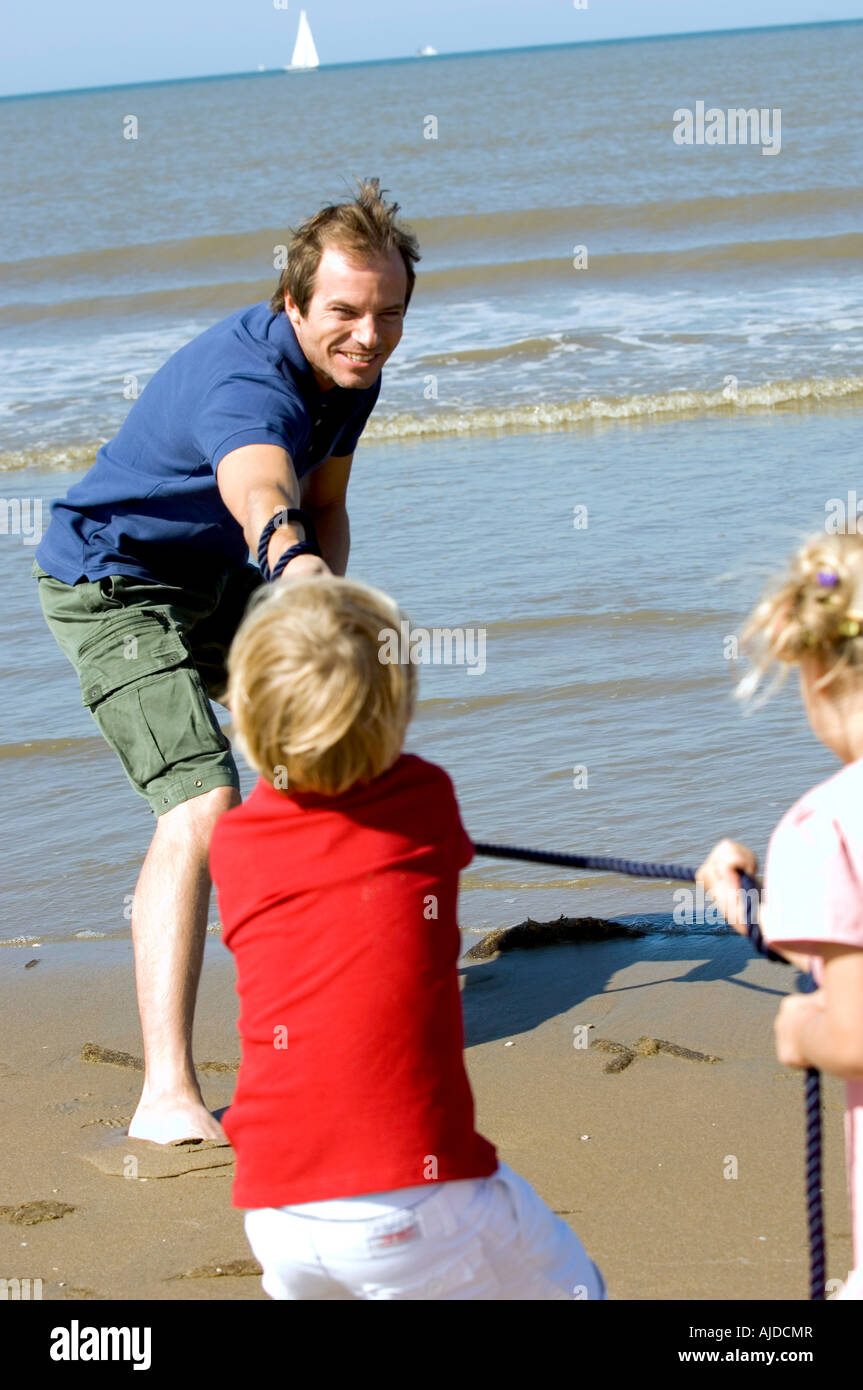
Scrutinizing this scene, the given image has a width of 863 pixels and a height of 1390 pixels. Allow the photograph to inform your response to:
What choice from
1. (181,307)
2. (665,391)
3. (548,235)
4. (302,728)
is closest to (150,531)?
(302,728)

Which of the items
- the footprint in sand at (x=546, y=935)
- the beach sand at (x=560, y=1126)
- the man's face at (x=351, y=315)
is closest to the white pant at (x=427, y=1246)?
the beach sand at (x=560, y=1126)

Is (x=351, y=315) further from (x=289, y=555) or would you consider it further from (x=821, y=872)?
(x=821, y=872)

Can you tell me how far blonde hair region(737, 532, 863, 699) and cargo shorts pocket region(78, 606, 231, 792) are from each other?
1785 mm

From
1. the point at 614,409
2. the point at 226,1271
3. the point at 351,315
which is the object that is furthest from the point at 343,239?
the point at 614,409

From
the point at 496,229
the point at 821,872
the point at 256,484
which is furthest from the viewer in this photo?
the point at 496,229

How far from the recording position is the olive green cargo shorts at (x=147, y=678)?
3268mm

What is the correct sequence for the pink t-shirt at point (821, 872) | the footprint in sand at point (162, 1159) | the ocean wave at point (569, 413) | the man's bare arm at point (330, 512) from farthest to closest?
the ocean wave at point (569, 413)
the man's bare arm at point (330, 512)
the footprint in sand at point (162, 1159)
the pink t-shirt at point (821, 872)

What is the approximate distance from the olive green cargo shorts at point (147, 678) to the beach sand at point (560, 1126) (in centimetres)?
74

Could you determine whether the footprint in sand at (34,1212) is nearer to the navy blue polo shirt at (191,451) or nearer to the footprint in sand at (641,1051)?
the footprint in sand at (641,1051)

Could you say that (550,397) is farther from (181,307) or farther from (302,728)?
(302,728)

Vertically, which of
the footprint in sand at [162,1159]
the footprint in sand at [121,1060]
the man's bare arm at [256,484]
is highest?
the man's bare arm at [256,484]

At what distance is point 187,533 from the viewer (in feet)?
11.2

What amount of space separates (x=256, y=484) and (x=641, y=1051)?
155 cm

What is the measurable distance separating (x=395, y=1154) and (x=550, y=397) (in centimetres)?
977
